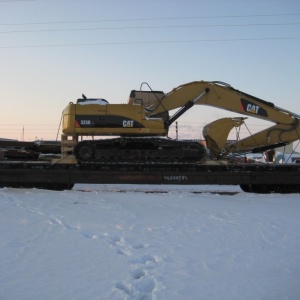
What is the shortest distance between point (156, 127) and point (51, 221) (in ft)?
16.2

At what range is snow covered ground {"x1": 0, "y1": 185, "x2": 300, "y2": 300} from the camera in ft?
11.6

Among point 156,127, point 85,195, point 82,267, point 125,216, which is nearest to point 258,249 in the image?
point 82,267

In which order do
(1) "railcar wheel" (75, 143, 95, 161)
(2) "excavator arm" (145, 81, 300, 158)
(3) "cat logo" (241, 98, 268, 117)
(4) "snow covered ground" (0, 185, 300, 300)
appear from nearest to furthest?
1. (4) "snow covered ground" (0, 185, 300, 300)
2. (1) "railcar wheel" (75, 143, 95, 161)
3. (2) "excavator arm" (145, 81, 300, 158)
4. (3) "cat logo" (241, 98, 268, 117)

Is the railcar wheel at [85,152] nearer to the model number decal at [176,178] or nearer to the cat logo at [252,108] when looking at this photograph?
the model number decal at [176,178]

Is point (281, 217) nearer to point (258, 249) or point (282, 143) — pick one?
point (258, 249)

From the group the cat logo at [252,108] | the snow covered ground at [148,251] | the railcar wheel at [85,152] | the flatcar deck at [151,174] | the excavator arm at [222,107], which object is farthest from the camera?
the cat logo at [252,108]

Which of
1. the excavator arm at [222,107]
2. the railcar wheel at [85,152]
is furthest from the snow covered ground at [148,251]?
the excavator arm at [222,107]

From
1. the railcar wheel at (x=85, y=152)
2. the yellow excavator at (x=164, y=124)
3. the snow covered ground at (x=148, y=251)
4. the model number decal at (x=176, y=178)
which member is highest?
the yellow excavator at (x=164, y=124)

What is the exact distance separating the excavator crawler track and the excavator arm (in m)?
0.83

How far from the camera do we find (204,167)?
33.7ft

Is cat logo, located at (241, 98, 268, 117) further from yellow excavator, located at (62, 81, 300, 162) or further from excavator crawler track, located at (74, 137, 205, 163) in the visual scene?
excavator crawler track, located at (74, 137, 205, 163)

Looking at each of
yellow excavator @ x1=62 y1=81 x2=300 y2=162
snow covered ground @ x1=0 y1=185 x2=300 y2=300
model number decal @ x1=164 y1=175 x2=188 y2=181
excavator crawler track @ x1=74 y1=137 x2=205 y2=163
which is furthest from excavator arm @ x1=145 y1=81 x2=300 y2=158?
snow covered ground @ x1=0 y1=185 x2=300 y2=300

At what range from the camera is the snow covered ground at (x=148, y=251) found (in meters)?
3.53

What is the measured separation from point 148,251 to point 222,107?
723 centimetres
